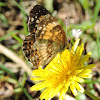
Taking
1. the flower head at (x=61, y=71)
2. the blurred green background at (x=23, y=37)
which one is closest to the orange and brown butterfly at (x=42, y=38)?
the flower head at (x=61, y=71)

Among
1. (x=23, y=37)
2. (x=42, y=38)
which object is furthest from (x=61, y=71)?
(x=23, y=37)

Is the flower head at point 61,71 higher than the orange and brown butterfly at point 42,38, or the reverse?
the orange and brown butterfly at point 42,38

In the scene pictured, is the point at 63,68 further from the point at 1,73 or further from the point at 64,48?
the point at 1,73

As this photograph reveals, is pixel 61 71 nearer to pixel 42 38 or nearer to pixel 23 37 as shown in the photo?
pixel 42 38

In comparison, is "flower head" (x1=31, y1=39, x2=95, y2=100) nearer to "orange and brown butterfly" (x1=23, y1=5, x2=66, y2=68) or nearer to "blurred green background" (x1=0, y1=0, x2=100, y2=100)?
"orange and brown butterfly" (x1=23, y1=5, x2=66, y2=68)

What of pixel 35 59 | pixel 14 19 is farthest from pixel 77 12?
pixel 35 59

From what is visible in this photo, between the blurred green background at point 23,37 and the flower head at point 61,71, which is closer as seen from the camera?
the flower head at point 61,71

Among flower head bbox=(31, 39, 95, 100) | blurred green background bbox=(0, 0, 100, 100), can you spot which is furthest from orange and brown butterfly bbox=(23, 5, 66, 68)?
blurred green background bbox=(0, 0, 100, 100)

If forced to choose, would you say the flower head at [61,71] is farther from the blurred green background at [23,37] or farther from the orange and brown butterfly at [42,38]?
the blurred green background at [23,37]
